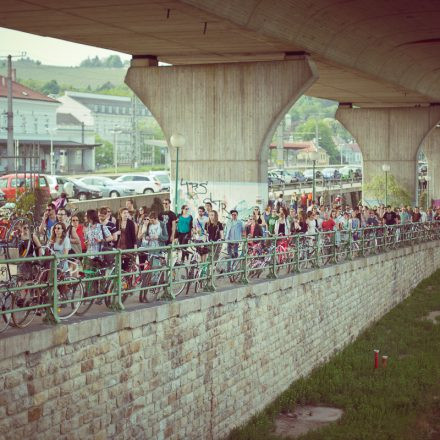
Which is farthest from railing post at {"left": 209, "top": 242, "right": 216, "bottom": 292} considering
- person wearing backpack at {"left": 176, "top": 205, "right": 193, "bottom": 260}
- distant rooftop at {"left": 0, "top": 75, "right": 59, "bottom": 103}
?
distant rooftop at {"left": 0, "top": 75, "right": 59, "bottom": 103}

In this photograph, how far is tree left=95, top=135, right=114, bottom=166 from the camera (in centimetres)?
15075

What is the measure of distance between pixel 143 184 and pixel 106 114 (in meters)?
119

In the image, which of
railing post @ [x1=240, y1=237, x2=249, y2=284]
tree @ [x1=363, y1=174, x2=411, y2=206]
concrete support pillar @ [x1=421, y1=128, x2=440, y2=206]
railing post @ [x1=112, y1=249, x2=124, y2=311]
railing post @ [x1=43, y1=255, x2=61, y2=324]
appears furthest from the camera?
concrete support pillar @ [x1=421, y1=128, x2=440, y2=206]

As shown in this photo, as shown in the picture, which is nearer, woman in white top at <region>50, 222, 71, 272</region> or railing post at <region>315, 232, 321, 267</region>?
woman in white top at <region>50, 222, 71, 272</region>

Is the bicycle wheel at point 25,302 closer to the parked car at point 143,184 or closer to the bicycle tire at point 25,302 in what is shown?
the bicycle tire at point 25,302

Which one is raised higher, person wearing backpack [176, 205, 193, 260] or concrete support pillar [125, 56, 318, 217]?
concrete support pillar [125, 56, 318, 217]

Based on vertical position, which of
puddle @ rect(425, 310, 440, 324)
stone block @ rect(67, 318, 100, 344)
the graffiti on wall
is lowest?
puddle @ rect(425, 310, 440, 324)

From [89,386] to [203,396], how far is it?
13.5ft

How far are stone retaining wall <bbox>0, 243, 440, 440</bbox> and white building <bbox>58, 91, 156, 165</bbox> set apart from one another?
127 meters

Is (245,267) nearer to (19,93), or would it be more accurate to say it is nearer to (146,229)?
(146,229)

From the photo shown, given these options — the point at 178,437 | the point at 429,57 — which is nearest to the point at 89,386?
the point at 178,437

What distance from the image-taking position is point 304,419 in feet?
70.0

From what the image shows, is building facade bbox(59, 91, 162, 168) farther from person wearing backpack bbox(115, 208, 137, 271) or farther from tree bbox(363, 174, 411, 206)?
person wearing backpack bbox(115, 208, 137, 271)

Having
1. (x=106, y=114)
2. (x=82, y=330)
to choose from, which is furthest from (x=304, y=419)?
(x=106, y=114)
